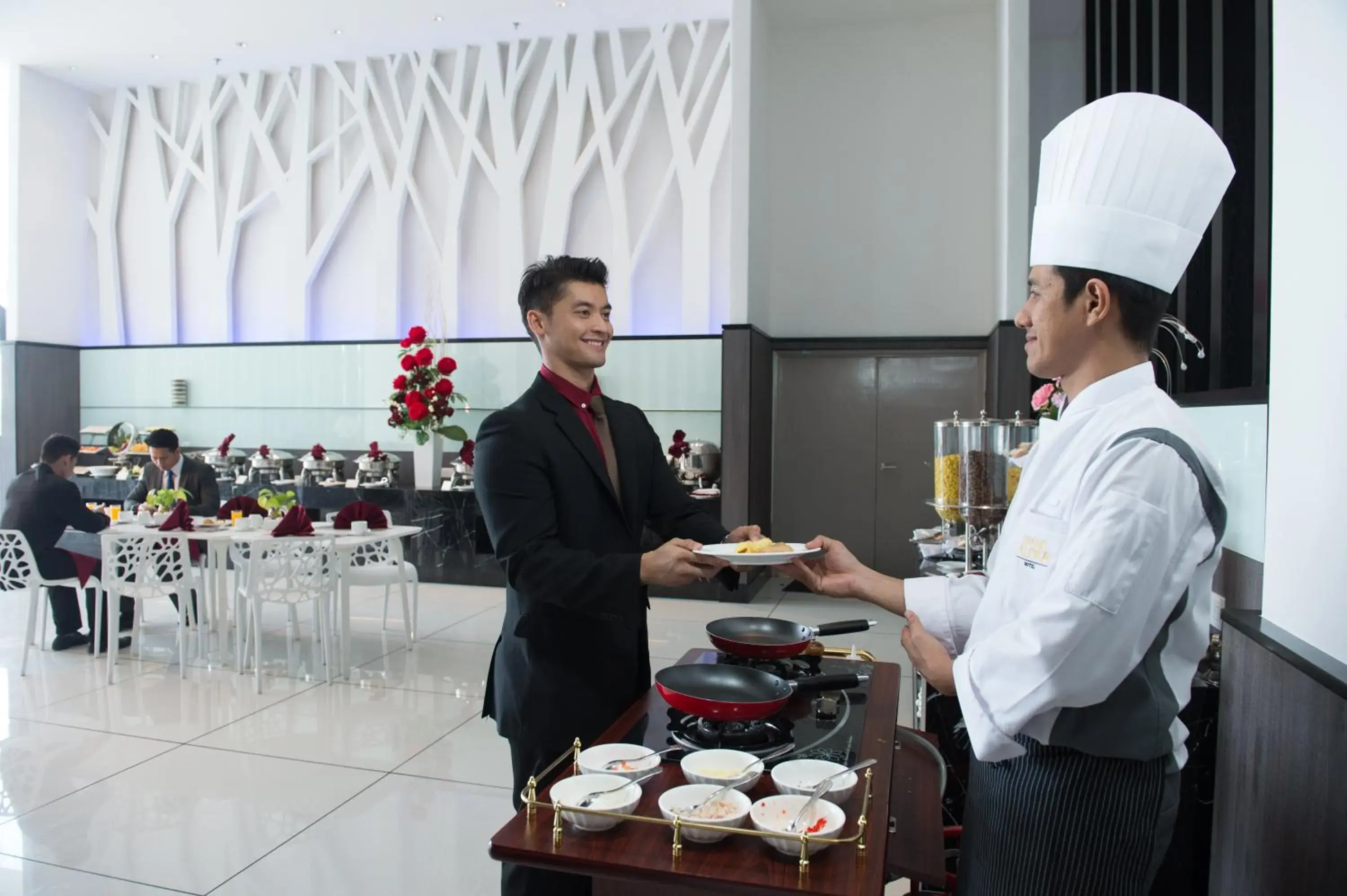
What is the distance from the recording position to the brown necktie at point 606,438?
2.30 meters

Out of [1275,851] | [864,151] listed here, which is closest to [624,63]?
[864,151]

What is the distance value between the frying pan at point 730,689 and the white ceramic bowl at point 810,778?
0.15 m

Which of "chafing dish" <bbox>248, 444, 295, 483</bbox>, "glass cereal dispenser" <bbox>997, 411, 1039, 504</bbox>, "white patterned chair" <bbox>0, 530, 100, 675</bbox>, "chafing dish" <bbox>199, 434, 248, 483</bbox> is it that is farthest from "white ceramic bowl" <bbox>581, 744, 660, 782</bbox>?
"chafing dish" <bbox>199, 434, 248, 483</bbox>

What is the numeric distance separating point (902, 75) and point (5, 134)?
31.2ft

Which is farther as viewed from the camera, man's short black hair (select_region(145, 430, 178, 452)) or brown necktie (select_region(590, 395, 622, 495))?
man's short black hair (select_region(145, 430, 178, 452))

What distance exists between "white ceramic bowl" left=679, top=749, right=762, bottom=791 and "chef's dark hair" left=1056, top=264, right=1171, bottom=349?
90cm

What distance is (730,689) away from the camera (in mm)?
1753

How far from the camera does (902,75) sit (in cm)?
806

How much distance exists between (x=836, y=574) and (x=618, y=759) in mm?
808

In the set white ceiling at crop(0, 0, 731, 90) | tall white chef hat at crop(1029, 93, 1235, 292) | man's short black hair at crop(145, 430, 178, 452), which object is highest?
white ceiling at crop(0, 0, 731, 90)

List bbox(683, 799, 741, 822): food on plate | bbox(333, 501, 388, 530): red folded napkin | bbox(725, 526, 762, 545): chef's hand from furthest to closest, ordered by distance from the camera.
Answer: bbox(333, 501, 388, 530): red folded napkin < bbox(725, 526, 762, 545): chef's hand < bbox(683, 799, 741, 822): food on plate

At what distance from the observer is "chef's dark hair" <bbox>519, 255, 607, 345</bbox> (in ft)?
7.42

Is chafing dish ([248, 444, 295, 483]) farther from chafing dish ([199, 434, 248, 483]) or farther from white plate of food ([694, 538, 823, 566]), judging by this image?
white plate of food ([694, 538, 823, 566])

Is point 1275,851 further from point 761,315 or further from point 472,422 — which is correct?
point 472,422
